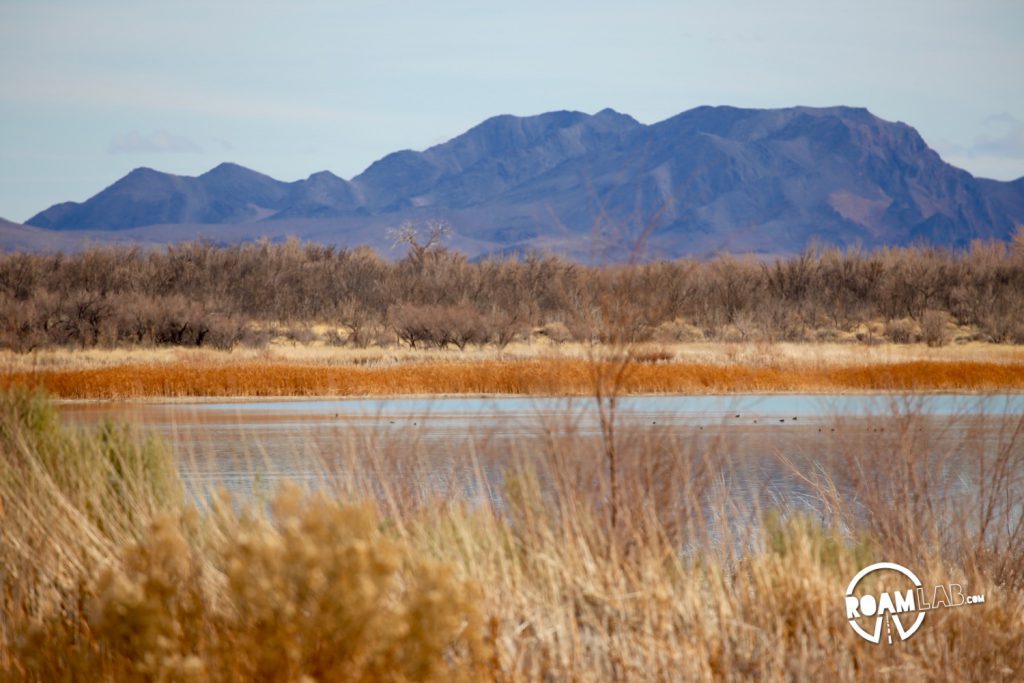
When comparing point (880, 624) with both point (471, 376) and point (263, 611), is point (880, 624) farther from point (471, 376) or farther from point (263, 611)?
point (471, 376)

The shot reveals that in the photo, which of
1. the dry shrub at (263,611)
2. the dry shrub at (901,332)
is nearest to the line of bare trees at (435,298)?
the dry shrub at (901,332)

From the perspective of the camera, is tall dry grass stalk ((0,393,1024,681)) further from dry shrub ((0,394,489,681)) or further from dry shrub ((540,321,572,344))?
dry shrub ((540,321,572,344))

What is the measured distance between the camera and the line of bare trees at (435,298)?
4019 centimetres

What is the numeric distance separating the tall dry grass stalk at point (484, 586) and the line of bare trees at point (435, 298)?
2869cm

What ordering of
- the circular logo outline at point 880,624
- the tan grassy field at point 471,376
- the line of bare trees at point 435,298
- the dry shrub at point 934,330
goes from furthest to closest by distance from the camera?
1. the line of bare trees at point 435,298
2. the dry shrub at point 934,330
3. the tan grassy field at point 471,376
4. the circular logo outline at point 880,624

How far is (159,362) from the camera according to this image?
1312 inches

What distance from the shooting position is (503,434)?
18781 millimetres

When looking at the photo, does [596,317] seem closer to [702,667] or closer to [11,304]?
[702,667]

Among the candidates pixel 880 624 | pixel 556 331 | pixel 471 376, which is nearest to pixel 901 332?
pixel 556 331

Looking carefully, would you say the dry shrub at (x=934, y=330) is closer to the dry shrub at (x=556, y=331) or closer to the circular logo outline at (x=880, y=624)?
the dry shrub at (x=556, y=331)

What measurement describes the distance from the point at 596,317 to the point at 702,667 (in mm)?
2482

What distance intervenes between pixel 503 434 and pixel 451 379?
907cm

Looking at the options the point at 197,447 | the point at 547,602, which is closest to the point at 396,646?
the point at 547,602

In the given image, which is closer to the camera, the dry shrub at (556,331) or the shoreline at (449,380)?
the shoreline at (449,380)
